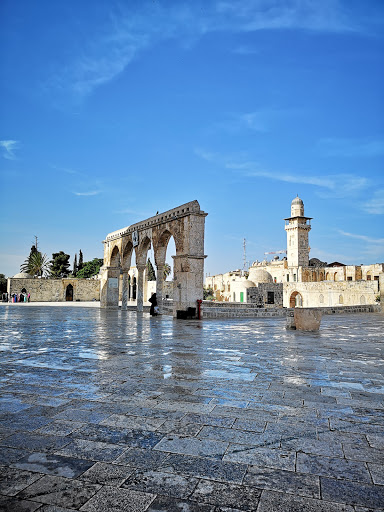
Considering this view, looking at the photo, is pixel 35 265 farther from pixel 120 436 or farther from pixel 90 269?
pixel 120 436

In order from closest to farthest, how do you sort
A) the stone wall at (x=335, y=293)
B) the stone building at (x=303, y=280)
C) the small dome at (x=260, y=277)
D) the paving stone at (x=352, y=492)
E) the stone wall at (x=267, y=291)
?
1. the paving stone at (x=352, y=492)
2. the stone wall at (x=335, y=293)
3. the stone building at (x=303, y=280)
4. the stone wall at (x=267, y=291)
5. the small dome at (x=260, y=277)

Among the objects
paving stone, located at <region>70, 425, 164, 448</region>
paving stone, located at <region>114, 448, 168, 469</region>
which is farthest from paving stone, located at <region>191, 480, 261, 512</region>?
paving stone, located at <region>70, 425, 164, 448</region>

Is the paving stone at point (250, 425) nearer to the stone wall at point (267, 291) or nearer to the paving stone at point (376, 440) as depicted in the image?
the paving stone at point (376, 440)

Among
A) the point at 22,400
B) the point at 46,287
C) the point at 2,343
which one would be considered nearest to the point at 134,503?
the point at 22,400

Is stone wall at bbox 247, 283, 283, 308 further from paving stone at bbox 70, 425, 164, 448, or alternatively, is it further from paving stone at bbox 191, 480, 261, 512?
paving stone at bbox 191, 480, 261, 512

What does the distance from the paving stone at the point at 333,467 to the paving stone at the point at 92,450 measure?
1.32 meters

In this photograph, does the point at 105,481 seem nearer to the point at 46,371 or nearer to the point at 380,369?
the point at 46,371

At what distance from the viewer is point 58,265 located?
6031 centimetres

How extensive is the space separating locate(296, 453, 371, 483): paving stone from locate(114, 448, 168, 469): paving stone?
3.16 ft

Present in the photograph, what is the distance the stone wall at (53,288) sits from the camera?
132ft

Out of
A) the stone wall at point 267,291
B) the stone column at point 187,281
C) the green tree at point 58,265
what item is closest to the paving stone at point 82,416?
the stone column at point 187,281

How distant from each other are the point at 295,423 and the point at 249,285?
43.4 metres

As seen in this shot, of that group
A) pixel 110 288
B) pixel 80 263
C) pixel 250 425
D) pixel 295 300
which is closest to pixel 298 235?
pixel 295 300

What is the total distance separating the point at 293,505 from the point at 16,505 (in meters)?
1.54
